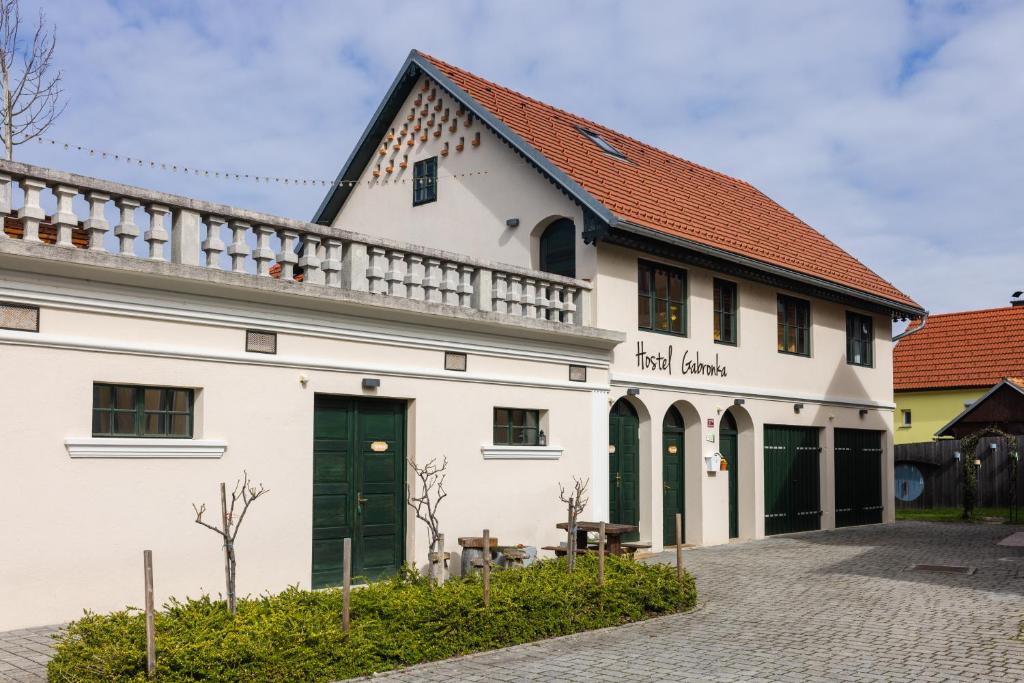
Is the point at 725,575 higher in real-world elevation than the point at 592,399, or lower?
lower

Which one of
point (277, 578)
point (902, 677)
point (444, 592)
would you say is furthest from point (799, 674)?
point (277, 578)

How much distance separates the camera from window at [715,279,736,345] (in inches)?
746

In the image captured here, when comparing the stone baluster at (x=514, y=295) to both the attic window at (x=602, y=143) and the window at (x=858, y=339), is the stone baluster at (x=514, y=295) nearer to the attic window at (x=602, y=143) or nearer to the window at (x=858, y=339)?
the attic window at (x=602, y=143)

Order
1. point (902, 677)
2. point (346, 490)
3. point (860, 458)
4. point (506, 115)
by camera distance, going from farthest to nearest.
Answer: point (860, 458)
point (506, 115)
point (346, 490)
point (902, 677)

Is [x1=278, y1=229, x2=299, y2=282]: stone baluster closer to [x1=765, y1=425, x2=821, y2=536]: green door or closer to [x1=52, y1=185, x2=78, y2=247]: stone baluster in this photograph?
[x1=52, y1=185, x2=78, y2=247]: stone baluster

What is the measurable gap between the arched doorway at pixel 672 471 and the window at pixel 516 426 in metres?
3.54

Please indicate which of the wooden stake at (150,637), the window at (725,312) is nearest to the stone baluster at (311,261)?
the wooden stake at (150,637)

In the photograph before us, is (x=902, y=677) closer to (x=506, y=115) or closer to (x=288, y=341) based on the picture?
(x=288, y=341)

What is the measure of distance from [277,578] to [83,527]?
2357 millimetres

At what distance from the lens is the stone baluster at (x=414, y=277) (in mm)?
13336

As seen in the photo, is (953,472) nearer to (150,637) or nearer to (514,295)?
(514,295)

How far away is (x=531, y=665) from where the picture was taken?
8.60 meters

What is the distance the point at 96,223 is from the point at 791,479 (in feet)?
49.9

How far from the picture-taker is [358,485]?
12711mm
